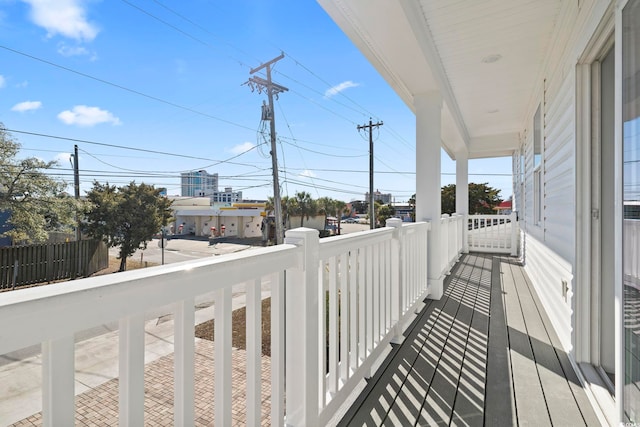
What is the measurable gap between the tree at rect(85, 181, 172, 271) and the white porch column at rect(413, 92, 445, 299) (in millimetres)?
12818

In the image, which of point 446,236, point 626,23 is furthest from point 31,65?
point 626,23

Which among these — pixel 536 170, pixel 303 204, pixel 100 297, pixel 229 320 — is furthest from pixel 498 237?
pixel 303 204

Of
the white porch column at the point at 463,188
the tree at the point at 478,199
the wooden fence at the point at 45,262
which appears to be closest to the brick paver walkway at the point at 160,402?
the white porch column at the point at 463,188

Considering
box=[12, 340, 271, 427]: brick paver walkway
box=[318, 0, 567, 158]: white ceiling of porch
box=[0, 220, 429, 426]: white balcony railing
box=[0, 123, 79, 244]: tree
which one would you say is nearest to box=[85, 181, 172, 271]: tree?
box=[0, 123, 79, 244]: tree

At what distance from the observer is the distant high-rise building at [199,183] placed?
21.8 m

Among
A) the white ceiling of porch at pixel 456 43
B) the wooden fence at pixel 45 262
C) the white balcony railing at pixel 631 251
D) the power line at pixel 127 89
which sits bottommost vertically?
the wooden fence at pixel 45 262

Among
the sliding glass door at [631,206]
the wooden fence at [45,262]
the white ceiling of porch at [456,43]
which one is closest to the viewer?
the sliding glass door at [631,206]

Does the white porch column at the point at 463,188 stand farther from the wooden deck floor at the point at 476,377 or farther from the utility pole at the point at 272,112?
the utility pole at the point at 272,112

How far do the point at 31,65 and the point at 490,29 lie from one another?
21.8m

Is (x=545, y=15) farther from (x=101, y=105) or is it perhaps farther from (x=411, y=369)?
(x=101, y=105)

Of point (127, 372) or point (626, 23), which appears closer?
point (127, 372)

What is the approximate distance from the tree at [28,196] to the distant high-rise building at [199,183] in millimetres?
10617

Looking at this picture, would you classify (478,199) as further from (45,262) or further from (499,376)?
(45,262)

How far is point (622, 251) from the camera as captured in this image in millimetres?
1338
